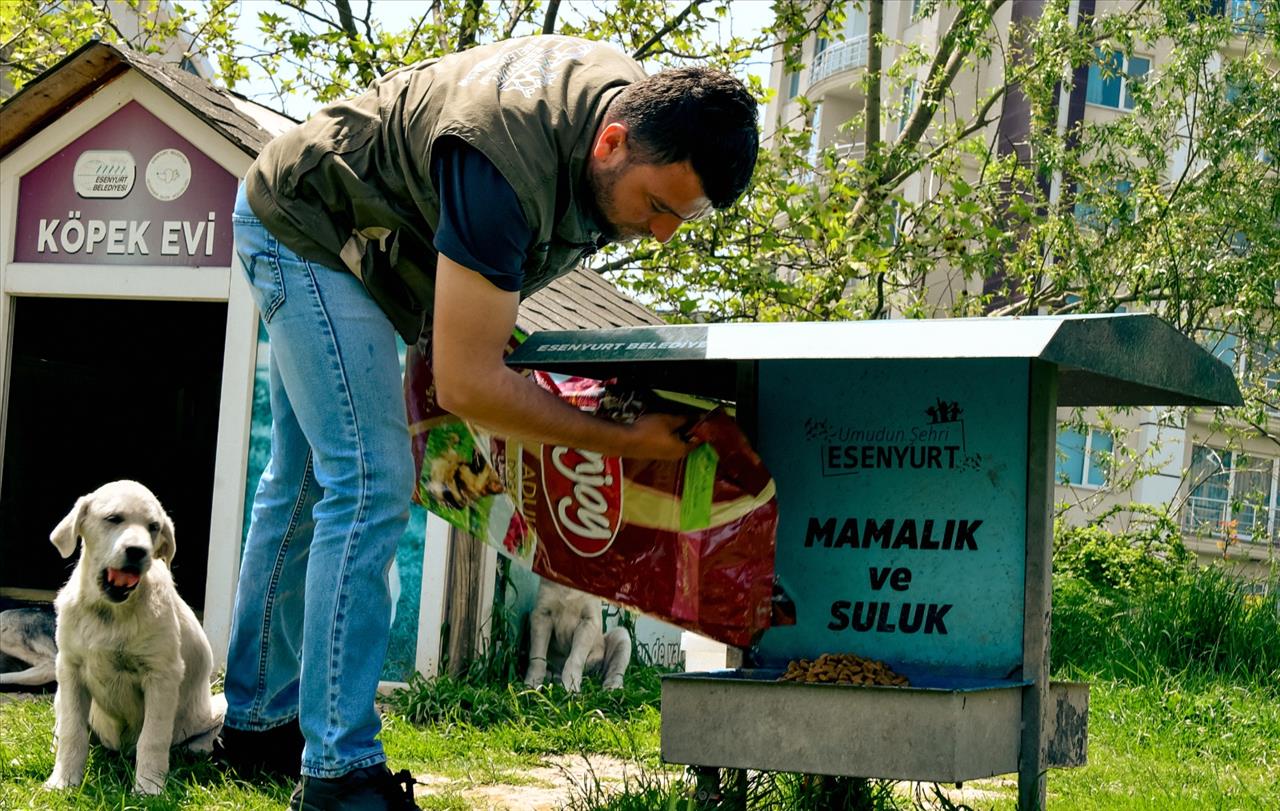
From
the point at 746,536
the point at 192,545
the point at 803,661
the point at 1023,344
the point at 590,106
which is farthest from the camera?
the point at 192,545

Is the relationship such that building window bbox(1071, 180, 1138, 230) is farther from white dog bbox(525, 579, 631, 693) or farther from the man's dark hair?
the man's dark hair

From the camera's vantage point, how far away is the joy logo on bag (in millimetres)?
3586

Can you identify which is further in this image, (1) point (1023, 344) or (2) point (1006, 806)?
(2) point (1006, 806)

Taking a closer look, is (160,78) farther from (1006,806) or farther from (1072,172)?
(1072,172)

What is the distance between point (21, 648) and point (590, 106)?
5.30m

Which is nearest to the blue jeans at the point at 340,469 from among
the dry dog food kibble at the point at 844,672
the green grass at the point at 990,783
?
the green grass at the point at 990,783

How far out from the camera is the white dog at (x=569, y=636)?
25.8 ft

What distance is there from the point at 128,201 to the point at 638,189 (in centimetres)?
553

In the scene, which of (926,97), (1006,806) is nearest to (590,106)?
(1006,806)

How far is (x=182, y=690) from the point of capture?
4.70 metres

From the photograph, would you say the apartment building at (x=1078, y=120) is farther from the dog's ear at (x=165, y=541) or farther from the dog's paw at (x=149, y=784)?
the dog's paw at (x=149, y=784)

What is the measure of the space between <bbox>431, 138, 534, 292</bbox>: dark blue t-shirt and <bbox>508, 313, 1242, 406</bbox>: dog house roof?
0.50 metres

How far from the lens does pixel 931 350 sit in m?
2.90

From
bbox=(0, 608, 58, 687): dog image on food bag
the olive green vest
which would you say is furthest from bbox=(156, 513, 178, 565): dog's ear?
bbox=(0, 608, 58, 687): dog image on food bag
